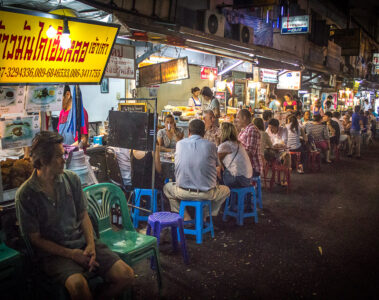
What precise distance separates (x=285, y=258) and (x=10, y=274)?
11.5 ft

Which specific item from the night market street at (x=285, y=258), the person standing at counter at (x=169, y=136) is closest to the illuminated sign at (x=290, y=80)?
the night market street at (x=285, y=258)

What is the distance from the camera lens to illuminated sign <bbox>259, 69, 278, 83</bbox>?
15.2 metres

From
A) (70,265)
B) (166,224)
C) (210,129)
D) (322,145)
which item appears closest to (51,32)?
(70,265)

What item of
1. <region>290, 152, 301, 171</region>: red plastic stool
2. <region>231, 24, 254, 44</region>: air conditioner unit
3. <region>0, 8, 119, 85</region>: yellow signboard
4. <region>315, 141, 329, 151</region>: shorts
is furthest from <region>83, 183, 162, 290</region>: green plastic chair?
<region>231, 24, 254, 44</region>: air conditioner unit

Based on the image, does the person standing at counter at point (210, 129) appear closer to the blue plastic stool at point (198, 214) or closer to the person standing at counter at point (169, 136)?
the person standing at counter at point (169, 136)

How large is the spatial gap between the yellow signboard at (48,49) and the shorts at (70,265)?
→ 2.04 meters

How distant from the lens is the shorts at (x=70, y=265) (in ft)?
9.42

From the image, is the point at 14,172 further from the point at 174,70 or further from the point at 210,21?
the point at 210,21

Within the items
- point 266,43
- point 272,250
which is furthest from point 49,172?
point 266,43

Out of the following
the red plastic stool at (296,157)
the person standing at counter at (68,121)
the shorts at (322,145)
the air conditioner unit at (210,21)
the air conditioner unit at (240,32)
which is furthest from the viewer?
the air conditioner unit at (240,32)

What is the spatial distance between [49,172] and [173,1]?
339 inches

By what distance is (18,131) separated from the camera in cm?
395

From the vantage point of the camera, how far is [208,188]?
17.0ft

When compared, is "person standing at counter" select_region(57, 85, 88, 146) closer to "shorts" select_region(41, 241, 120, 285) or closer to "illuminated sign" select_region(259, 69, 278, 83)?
"shorts" select_region(41, 241, 120, 285)
